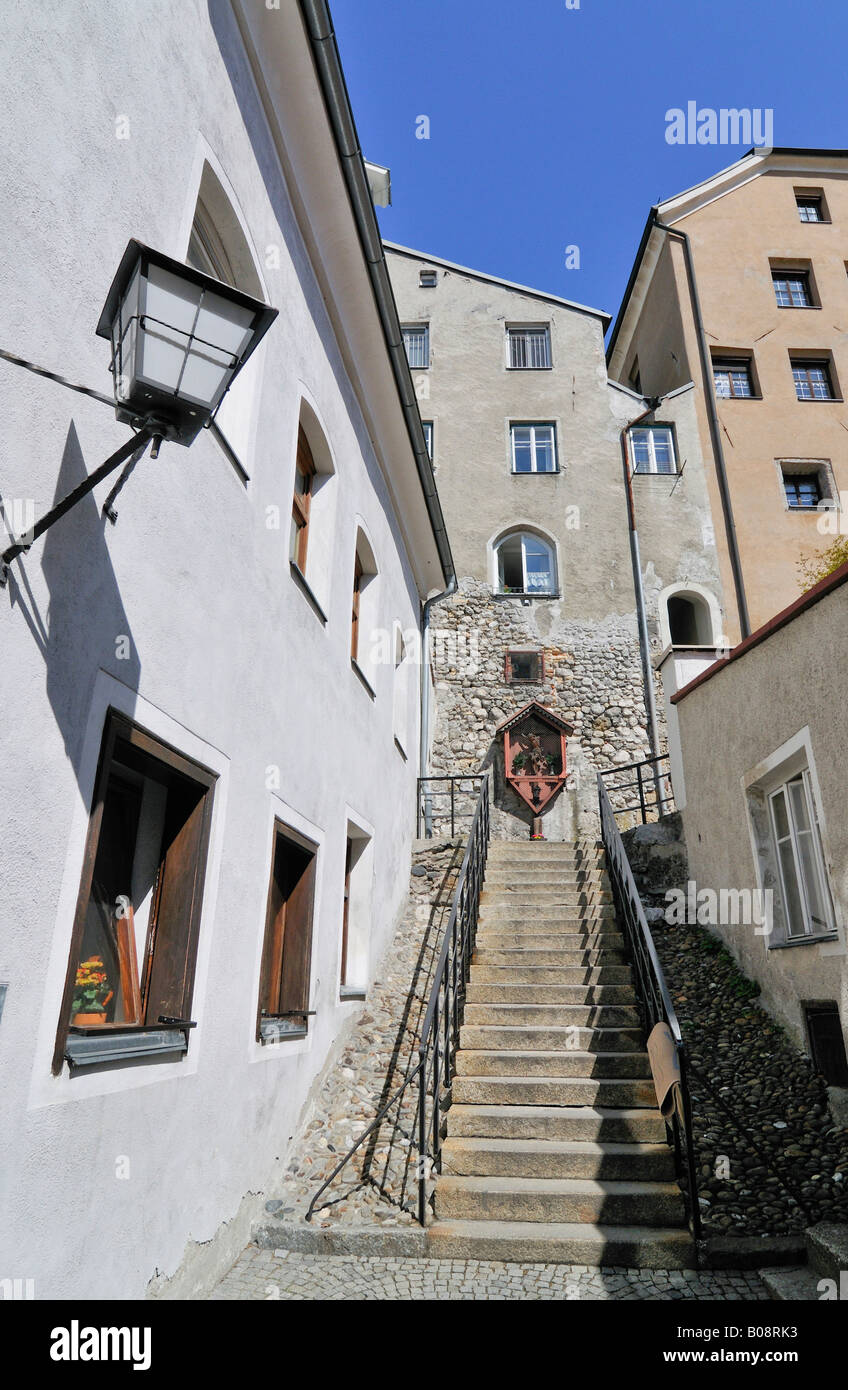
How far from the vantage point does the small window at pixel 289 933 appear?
5.12 meters

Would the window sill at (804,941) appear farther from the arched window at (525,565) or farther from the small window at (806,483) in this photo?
the small window at (806,483)

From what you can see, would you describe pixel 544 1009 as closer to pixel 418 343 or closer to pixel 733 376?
pixel 418 343

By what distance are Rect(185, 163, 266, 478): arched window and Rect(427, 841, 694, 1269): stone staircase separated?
419 centimetres

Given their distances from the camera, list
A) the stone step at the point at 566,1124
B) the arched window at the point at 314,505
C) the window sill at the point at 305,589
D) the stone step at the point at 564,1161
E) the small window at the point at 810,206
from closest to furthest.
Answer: the stone step at the point at 564,1161
the stone step at the point at 566,1124
the window sill at the point at 305,589
the arched window at the point at 314,505
the small window at the point at 810,206

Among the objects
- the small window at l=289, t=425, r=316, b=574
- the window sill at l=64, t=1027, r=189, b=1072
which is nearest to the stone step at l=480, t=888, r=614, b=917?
the small window at l=289, t=425, r=316, b=574

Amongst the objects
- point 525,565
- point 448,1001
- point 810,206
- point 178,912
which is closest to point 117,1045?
point 178,912

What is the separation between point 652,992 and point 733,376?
49.2ft

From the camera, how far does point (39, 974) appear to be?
254 cm

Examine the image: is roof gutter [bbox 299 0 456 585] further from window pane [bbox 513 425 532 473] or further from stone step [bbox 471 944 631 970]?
window pane [bbox 513 425 532 473]

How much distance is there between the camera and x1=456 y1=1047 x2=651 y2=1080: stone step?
18.6 feet

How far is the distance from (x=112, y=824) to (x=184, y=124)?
3.24m

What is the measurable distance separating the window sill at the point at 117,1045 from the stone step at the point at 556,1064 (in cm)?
278

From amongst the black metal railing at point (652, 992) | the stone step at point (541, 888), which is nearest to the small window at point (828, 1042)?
the black metal railing at point (652, 992)
